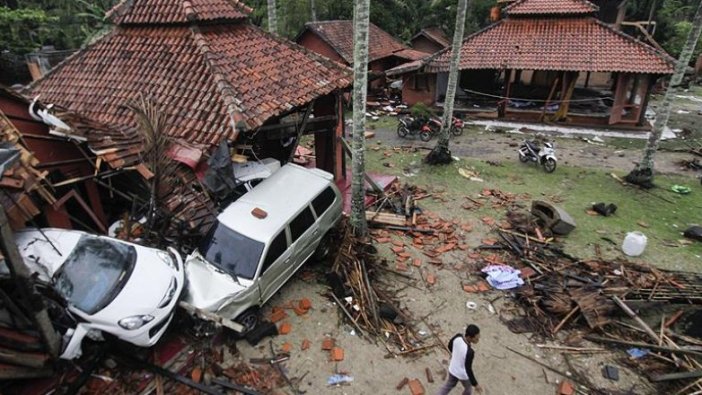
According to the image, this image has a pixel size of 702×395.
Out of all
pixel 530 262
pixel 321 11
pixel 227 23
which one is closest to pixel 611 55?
pixel 530 262

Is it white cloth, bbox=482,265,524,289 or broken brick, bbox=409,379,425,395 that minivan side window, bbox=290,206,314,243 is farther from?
white cloth, bbox=482,265,524,289

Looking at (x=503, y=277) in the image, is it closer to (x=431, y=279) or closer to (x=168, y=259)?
(x=431, y=279)

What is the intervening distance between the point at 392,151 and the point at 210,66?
9.86 meters

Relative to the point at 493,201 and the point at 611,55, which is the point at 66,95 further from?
the point at 611,55

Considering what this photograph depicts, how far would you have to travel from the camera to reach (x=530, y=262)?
30.8 ft

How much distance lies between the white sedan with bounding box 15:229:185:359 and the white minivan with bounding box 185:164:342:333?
553 millimetres

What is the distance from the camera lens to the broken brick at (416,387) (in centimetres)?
652

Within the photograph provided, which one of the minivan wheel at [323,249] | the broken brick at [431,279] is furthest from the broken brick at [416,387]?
the minivan wheel at [323,249]

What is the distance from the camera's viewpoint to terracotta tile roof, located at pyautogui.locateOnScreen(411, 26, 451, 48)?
31703 millimetres

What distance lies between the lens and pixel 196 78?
9.19m

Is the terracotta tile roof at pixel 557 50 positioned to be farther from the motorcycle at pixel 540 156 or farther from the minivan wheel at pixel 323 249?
the minivan wheel at pixel 323 249

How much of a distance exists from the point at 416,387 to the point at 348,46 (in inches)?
944

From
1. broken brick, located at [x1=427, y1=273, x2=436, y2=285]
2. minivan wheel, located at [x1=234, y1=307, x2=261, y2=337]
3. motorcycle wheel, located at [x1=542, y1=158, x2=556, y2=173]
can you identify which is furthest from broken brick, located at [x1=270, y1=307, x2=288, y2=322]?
motorcycle wheel, located at [x1=542, y1=158, x2=556, y2=173]

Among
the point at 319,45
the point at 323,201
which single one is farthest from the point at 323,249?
the point at 319,45
